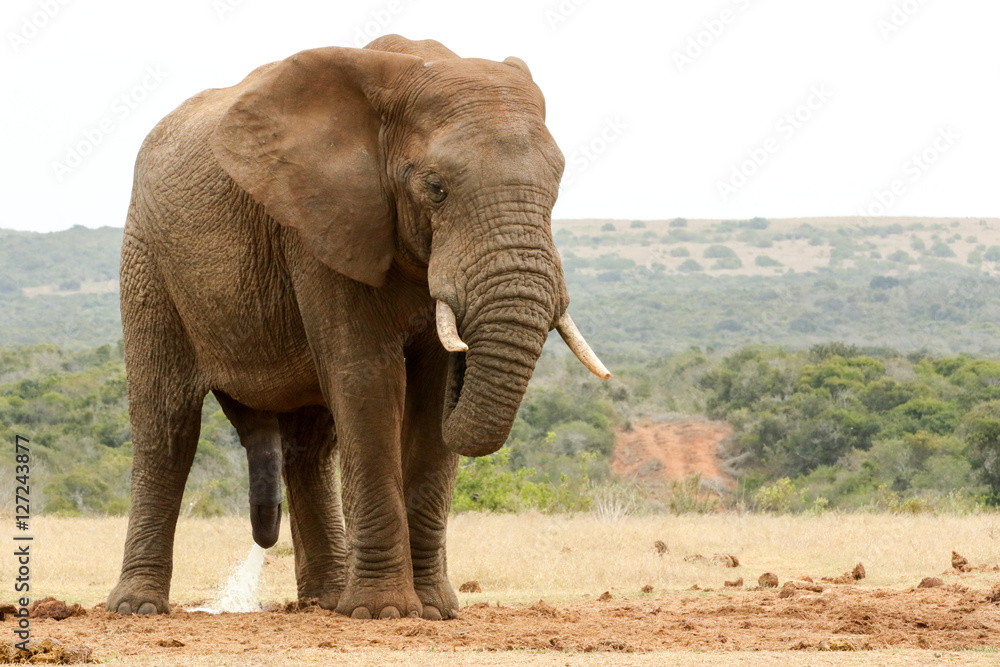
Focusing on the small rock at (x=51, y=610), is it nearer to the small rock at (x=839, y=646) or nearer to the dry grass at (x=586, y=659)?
the dry grass at (x=586, y=659)

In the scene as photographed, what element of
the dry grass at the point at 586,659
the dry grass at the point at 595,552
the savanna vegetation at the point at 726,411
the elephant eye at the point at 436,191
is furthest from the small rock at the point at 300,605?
the savanna vegetation at the point at 726,411

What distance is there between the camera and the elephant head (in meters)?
6.28

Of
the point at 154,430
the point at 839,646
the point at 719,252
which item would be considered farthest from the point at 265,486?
the point at 719,252

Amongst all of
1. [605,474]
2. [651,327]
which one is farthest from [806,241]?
[605,474]

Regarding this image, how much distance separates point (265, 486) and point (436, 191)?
2727 millimetres

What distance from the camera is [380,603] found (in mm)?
7176

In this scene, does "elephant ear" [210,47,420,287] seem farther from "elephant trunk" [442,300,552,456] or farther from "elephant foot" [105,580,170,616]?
"elephant foot" [105,580,170,616]

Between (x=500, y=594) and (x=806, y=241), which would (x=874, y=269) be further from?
(x=500, y=594)

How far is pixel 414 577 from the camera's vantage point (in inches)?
301

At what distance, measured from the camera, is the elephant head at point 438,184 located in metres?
6.28

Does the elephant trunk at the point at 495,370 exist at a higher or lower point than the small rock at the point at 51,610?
higher

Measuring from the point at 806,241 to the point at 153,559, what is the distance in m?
90.6

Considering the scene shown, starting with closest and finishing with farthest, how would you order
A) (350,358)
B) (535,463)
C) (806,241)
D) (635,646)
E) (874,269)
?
(635,646)
(350,358)
(535,463)
(874,269)
(806,241)

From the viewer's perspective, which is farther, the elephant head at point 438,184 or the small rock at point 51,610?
the small rock at point 51,610
